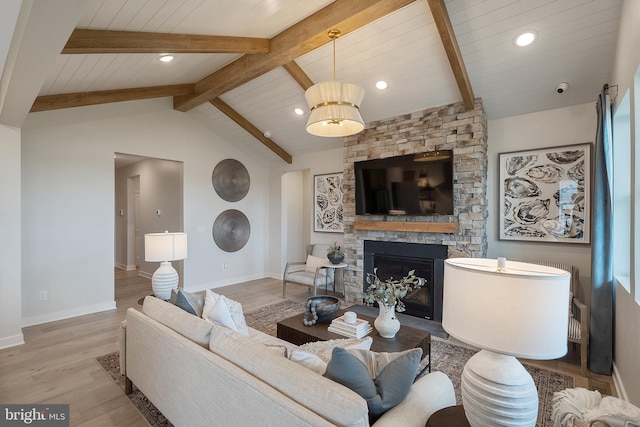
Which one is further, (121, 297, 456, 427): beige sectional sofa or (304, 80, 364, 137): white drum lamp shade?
(304, 80, 364, 137): white drum lamp shade

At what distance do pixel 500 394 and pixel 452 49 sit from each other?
120 inches

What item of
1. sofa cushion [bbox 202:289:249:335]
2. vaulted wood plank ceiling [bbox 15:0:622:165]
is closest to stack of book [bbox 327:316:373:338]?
sofa cushion [bbox 202:289:249:335]

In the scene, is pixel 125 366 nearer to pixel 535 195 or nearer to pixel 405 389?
pixel 405 389

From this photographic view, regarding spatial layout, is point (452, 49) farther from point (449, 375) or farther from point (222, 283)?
point (222, 283)

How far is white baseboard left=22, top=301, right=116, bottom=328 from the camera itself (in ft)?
12.9

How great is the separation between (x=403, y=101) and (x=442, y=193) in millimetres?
1343

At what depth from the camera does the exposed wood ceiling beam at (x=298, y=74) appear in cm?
397

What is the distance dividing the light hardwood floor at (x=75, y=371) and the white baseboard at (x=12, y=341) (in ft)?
0.22

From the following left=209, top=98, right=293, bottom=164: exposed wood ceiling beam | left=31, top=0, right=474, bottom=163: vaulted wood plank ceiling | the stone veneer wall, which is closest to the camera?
left=31, top=0, right=474, bottom=163: vaulted wood plank ceiling

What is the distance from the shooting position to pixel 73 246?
4266mm

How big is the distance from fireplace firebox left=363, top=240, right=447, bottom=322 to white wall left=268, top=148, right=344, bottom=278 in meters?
1.15

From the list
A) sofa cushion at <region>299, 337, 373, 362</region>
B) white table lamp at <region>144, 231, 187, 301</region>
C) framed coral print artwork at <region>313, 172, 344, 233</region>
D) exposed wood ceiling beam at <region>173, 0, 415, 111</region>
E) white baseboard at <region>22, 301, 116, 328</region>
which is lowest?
white baseboard at <region>22, 301, 116, 328</region>

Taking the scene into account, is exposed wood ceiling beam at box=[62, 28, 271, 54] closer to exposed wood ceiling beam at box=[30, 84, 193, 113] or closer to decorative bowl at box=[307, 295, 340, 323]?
exposed wood ceiling beam at box=[30, 84, 193, 113]

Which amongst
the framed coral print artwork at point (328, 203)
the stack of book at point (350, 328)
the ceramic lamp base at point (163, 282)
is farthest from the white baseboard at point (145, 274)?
the stack of book at point (350, 328)
